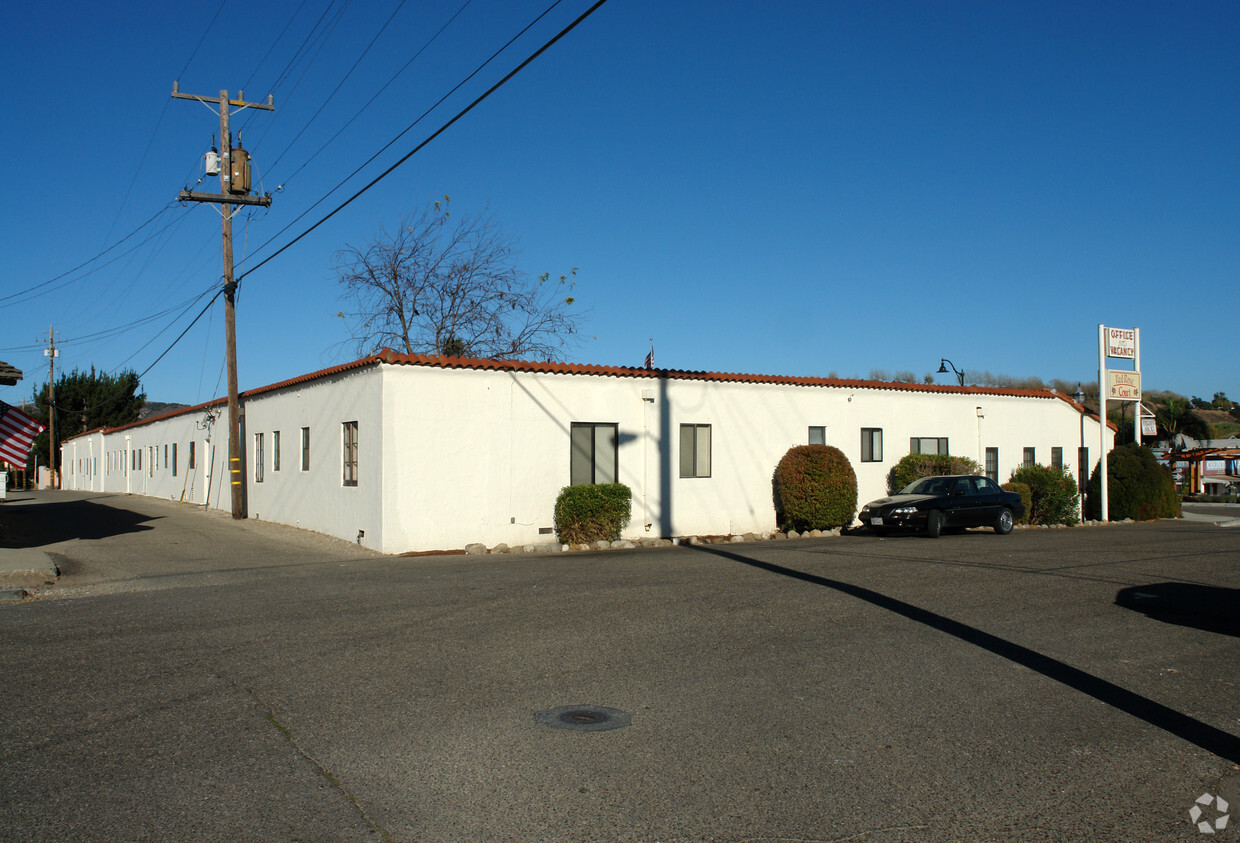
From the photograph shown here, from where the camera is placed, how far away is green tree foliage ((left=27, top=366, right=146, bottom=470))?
68.2 meters

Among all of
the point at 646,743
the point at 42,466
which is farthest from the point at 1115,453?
the point at 42,466

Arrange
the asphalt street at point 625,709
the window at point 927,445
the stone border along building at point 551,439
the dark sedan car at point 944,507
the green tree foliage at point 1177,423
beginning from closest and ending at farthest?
the asphalt street at point 625,709, the stone border along building at point 551,439, the dark sedan car at point 944,507, the window at point 927,445, the green tree foliage at point 1177,423

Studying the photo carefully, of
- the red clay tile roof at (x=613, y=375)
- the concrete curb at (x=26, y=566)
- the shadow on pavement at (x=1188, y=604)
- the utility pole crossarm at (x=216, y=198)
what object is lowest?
the shadow on pavement at (x=1188, y=604)

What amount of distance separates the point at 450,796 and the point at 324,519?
15432 mm

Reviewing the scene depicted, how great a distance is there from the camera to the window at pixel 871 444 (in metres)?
23.4

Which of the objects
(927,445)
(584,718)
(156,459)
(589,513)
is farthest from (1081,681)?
(156,459)

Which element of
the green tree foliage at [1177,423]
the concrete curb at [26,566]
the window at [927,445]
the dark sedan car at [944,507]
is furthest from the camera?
the green tree foliage at [1177,423]

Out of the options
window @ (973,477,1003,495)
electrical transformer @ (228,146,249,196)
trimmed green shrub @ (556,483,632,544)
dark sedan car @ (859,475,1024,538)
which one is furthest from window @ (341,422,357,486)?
window @ (973,477,1003,495)

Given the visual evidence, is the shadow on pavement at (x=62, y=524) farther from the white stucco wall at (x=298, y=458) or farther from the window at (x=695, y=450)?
the window at (x=695, y=450)

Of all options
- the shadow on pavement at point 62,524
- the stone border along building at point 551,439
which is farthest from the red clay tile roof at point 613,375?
the shadow on pavement at point 62,524

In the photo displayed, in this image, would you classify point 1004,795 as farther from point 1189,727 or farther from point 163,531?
point 163,531

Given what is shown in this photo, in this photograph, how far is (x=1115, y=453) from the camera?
27.8 meters

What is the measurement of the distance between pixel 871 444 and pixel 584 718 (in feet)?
63.1

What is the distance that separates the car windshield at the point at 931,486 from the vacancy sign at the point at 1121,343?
9022 mm
